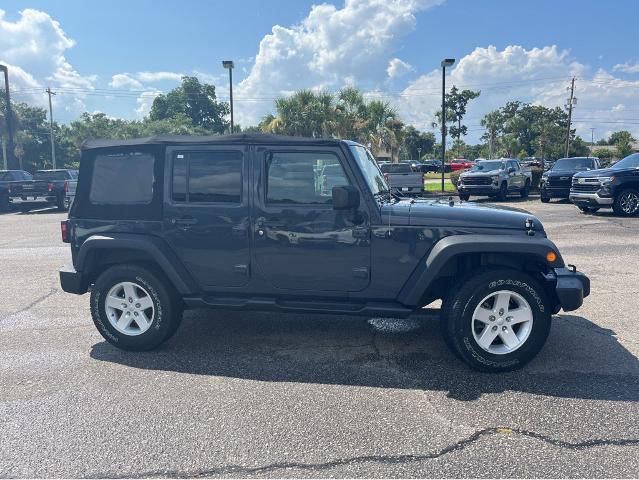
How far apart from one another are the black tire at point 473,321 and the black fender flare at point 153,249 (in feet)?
7.60

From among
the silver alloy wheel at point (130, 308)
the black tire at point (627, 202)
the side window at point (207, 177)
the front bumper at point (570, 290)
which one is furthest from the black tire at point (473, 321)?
the black tire at point (627, 202)

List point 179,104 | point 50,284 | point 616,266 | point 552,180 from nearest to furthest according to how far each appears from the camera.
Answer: point 50,284
point 616,266
point 552,180
point 179,104

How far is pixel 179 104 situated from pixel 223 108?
9068 millimetres

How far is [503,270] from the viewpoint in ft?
12.6

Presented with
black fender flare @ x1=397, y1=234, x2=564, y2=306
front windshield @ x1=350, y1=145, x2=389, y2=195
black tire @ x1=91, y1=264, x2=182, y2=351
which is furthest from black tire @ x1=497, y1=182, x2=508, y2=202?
black tire @ x1=91, y1=264, x2=182, y2=351

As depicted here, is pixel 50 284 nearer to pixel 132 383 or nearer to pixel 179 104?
pixel 132 383

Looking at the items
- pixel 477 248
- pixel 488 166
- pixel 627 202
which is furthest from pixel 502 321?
pixel 488 166

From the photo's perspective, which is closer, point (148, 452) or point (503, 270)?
point (148, 452)

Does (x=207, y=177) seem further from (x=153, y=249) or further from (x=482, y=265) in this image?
(x=482, y=265)

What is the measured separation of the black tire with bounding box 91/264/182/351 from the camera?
170 inches

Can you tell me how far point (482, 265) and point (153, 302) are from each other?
2920 millimetres

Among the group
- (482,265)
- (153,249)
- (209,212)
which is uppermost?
(209,212)

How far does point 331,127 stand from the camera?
91.7ft

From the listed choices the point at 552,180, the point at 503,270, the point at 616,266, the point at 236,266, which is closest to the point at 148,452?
the point at 236,266
